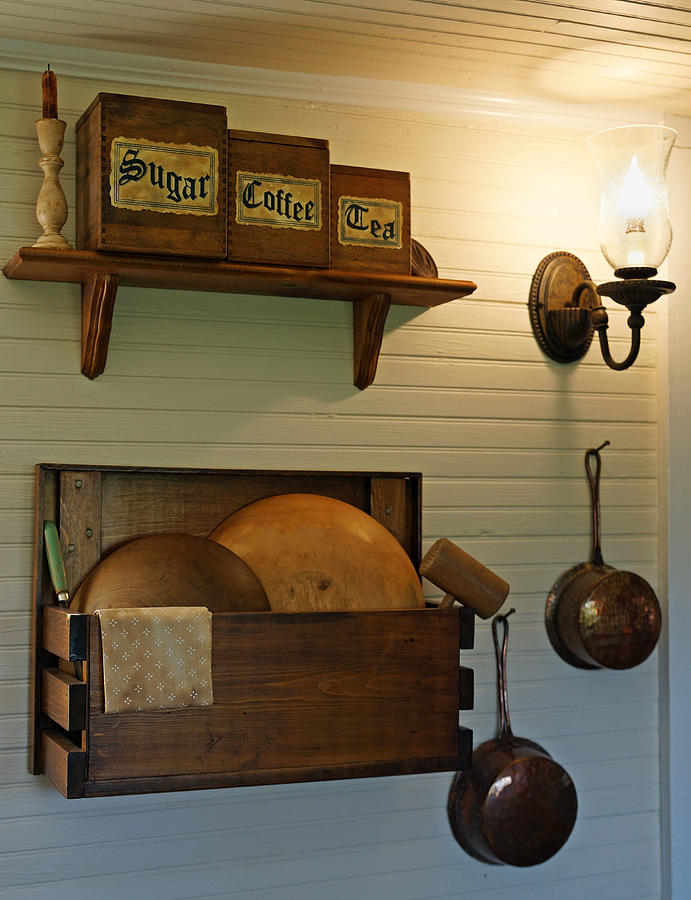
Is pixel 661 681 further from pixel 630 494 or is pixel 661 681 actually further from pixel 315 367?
pixel 315 367

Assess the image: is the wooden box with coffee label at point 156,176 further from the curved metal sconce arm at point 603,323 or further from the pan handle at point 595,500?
the pan handle at point 595,500

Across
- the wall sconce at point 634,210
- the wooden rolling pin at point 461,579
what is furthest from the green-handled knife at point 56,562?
the wall sconce at point 634,210

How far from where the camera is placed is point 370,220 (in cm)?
199

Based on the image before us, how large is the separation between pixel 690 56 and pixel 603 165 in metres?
0.25

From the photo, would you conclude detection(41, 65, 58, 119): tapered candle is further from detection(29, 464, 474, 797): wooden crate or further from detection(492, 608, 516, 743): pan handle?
detection(492, 608, 516, 743): pan handle

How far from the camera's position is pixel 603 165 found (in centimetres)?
208

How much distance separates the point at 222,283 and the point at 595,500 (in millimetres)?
927

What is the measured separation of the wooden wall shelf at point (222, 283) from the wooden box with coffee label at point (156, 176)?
0.12ft

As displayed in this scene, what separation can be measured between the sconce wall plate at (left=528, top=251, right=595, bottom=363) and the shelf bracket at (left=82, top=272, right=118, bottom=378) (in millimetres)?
898

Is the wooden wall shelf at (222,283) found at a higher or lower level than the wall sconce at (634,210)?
lower

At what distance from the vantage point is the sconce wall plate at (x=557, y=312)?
2.27m

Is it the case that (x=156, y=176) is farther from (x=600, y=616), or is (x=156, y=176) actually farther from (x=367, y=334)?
(x=600, y=616)

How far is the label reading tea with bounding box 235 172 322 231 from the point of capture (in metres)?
1.86

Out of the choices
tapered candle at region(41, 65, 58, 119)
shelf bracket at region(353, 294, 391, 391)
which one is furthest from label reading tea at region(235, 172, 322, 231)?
tapered candle at region(41, 65, 58, 119)
